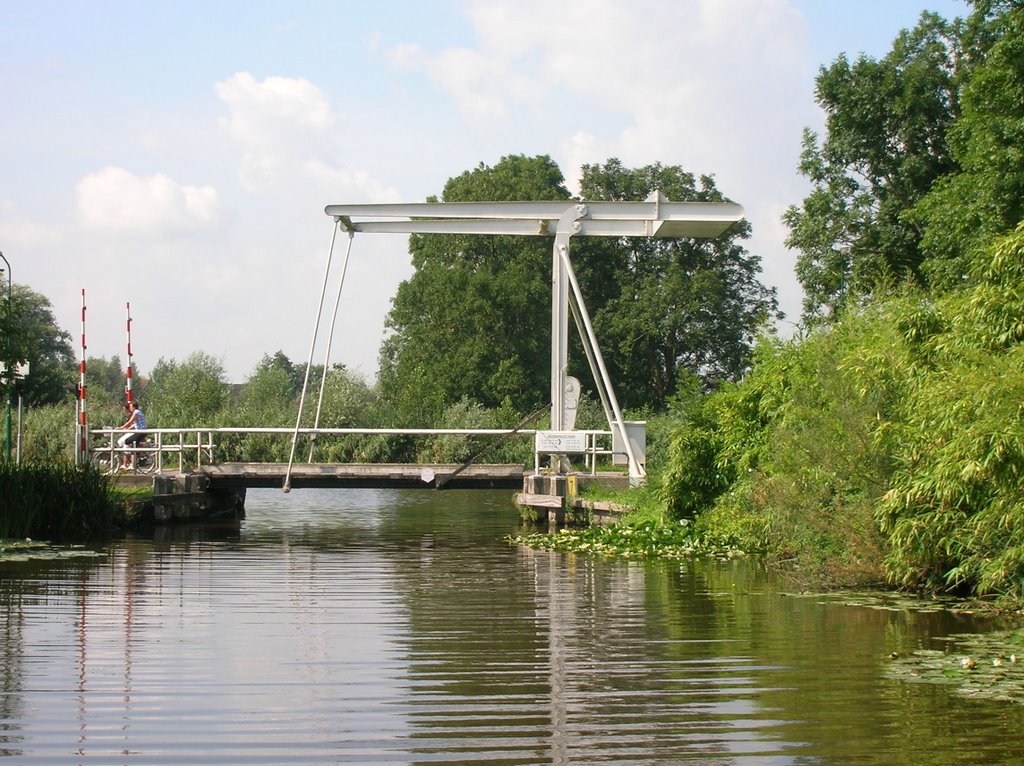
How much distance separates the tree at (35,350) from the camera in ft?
52.9

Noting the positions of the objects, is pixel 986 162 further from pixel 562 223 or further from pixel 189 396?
pixel 189 396

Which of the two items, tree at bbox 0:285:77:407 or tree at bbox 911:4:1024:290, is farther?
tree at bbox 911:4:1024:290

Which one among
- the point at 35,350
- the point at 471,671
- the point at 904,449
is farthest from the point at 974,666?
the point at 35,350

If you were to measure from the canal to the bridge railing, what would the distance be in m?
5.76

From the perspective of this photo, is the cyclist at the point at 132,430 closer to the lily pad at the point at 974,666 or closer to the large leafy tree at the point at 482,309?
the lily pad at the point at 974,666

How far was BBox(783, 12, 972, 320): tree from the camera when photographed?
2719 centimetres

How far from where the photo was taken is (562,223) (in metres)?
18.4

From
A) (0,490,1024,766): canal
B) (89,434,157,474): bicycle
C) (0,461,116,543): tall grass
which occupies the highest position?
(89,434,157,474): bicycle

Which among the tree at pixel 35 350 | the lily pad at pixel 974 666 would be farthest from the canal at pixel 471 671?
the tree at pixel 35 350

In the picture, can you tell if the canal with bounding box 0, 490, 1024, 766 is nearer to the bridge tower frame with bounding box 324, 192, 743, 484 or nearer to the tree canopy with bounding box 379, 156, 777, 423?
the bridge tower frame with bounding box 324, 192, 743, 484

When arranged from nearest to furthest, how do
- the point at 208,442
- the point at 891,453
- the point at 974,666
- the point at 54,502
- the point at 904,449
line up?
the point at 974,666
the point at 904,449
the point at 891,453
the point at 54,502
the point at 208,442

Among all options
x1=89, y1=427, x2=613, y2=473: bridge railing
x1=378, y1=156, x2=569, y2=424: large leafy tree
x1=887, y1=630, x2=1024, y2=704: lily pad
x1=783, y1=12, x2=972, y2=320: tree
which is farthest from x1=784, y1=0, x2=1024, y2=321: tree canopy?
x1=887, y1=630, x2=1024, y2=704: lily pad

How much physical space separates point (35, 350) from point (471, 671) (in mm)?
11902

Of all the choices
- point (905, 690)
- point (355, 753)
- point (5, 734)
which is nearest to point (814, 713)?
point (905, 690)
